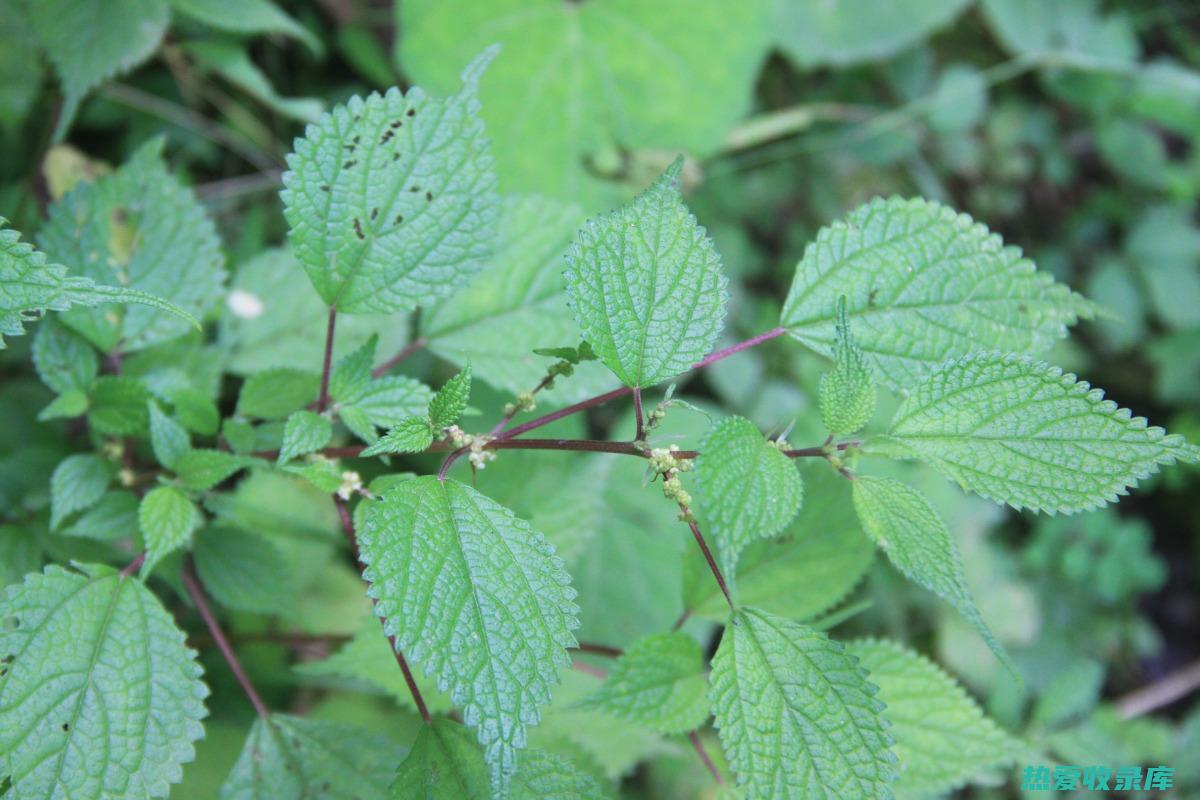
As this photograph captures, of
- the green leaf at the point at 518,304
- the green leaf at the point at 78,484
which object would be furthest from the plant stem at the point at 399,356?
the green leaf at the point at 78,484

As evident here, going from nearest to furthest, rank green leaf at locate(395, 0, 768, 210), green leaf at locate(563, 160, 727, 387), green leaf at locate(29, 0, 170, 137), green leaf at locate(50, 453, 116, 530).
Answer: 1. green leaf at locate(563, 160, 727, 387)
2. green leaf at locate(50, 453, 116, 530)
3. green leaf at locate(29, 0, 170, 137)
4. green leaf at locate(395, 0, 768, 210)

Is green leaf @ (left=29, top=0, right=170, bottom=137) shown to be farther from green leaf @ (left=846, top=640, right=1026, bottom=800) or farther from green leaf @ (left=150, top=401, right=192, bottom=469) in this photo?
green leaf @ (left=846, top=640, right=1026, bottom=800)

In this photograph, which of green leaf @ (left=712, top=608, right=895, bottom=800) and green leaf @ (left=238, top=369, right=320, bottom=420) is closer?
green leaf @ (left=712, top=608, right=895, bottom=800)

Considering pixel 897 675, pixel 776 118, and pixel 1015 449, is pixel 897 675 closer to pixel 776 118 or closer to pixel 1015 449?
pixel 1015 449

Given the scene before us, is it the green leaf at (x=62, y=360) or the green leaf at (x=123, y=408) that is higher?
the green leaf at (x=62, y=360)

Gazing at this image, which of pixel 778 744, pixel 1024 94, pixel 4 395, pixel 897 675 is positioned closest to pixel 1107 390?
pixel 1024 94

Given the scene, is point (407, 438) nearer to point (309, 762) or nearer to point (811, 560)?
point (309, 762)

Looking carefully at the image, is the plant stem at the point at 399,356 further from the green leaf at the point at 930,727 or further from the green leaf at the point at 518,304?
the green leaf at the point at 930,727

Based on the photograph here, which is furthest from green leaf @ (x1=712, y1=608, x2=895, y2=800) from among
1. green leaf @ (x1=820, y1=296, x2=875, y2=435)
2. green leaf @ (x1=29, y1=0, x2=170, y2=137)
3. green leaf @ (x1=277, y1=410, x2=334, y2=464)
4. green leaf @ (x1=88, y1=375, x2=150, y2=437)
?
green leaf @ (x1=29, y1=0, x2=170, y2=137)
